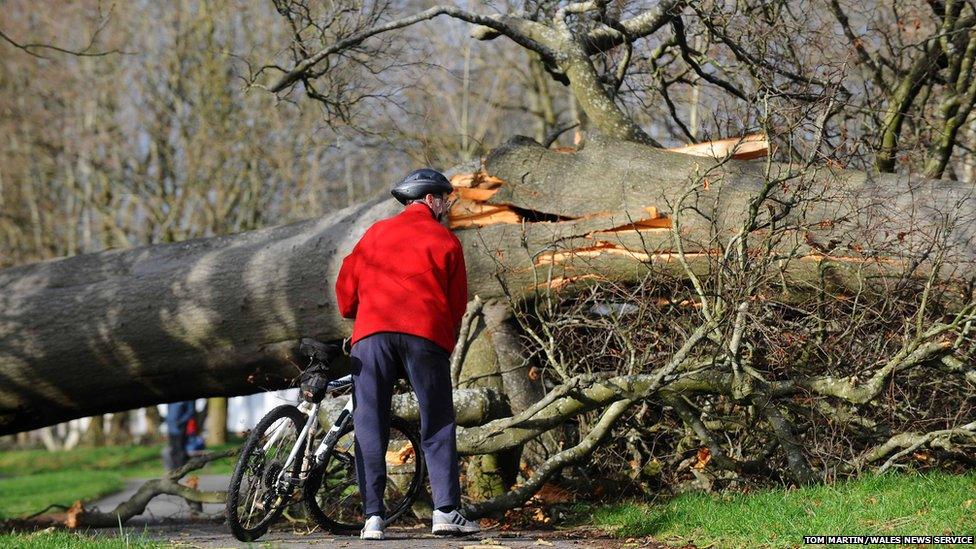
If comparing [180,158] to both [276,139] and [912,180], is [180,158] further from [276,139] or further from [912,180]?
[912,180]

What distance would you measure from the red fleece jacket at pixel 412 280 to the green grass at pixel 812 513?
5.15ft

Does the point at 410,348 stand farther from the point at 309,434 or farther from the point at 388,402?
the point at 309,434

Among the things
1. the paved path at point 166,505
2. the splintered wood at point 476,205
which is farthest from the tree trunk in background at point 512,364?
the paved path at point 166,505

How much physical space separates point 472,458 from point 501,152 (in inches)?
91.3

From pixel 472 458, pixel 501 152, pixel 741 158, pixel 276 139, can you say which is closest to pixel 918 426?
pixel 741 158

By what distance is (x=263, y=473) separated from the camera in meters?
6.30

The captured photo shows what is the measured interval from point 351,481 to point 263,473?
76cm

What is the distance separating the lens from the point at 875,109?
31.3 ft

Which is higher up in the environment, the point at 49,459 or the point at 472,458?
the point at 472,458

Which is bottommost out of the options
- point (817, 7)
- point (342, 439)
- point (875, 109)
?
point (342, 439)

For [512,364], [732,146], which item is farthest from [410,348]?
[732,146]

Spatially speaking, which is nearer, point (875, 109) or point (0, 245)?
point (875, 109)

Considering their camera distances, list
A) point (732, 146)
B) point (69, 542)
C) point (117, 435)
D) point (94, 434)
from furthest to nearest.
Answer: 1. point (117, 435)
2. point (94, 434)
3. point (732, 146)
4. point (69, 542)

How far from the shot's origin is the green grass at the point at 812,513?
5309 millimetres
